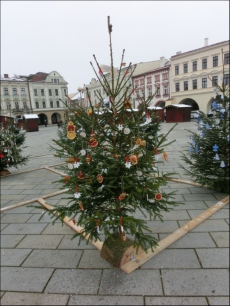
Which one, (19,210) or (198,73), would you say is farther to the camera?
(198,73)

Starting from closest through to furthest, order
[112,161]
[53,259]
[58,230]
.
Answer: [112,161]
[53,259]
[58,230]

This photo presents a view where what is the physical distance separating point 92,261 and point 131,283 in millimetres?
620

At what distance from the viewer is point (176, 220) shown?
12.1 feet

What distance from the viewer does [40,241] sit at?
3275 mm

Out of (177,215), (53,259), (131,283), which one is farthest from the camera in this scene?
(177,215)

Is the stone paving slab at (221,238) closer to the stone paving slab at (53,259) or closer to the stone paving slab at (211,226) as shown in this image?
the stone paving slab at (211,226)

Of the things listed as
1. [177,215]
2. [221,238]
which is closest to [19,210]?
[177,215]

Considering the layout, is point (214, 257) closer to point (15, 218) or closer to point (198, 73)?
point (15, 218)

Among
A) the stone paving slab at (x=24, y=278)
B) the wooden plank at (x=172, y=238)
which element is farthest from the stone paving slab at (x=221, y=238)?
the stone paving slab at (x=24, y=278)

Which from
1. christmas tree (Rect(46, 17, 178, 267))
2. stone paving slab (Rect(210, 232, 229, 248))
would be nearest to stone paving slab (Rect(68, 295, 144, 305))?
christmas tree (Rect(46, 17, 178, 267))

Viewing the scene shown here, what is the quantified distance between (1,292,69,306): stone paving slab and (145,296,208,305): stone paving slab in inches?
34.0

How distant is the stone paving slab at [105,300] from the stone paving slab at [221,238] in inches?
57.2

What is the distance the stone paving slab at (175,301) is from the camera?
6.79 feet

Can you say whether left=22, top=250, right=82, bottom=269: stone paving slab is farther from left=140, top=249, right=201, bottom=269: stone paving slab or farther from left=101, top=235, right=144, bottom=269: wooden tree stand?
left=140, top=249, right=201, bottom=269: stone paving slab
